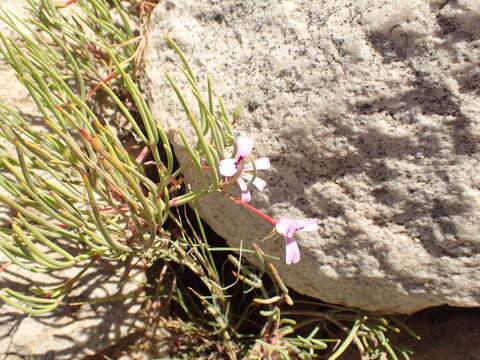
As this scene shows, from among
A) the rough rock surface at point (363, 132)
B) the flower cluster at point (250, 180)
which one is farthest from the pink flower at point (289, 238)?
the rough rock surface at point (363, 132)

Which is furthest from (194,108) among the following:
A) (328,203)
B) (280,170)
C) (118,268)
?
(118,268)

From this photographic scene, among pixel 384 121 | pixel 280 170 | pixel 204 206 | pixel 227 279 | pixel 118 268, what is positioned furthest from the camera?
pixel 227 279

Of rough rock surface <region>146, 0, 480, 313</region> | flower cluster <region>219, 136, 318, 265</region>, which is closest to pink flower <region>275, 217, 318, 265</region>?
flower cluster <region>219, 136, 318, 265</region>

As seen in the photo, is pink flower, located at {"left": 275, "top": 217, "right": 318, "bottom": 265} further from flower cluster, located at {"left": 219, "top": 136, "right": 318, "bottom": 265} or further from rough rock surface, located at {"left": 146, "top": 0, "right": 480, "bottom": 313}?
rough rock surface, located at {"left": 146, "top": 0, "right": 480, "bottom": 313}

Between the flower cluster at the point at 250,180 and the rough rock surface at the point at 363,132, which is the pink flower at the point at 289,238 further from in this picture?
the rough rock surface at the point at 363,132

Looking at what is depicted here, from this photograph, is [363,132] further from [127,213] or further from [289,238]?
[127,213]

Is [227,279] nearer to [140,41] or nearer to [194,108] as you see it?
[194,108]

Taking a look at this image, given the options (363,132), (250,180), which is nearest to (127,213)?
(250,180)

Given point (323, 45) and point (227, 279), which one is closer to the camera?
point (323, 45)
